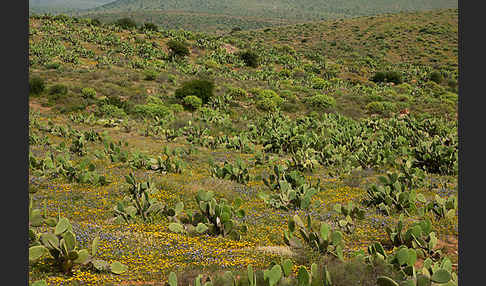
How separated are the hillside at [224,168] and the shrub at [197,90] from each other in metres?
0.12

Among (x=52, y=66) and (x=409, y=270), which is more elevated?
(x=52, y=66)

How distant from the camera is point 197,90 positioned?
2422cm

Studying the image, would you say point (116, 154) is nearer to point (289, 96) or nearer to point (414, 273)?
point (414, 273)

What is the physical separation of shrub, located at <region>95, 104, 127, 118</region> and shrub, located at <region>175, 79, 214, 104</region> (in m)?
4.31

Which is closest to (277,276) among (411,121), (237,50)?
(411,121)

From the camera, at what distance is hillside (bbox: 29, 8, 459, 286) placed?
4.64 m

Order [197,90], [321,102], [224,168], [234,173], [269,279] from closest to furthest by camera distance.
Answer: [269,279] → [234,173] → [224,168] → [197,90] → [321,102]

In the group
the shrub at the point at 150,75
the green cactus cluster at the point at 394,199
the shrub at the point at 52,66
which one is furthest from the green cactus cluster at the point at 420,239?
the shrub at the point at 52,66

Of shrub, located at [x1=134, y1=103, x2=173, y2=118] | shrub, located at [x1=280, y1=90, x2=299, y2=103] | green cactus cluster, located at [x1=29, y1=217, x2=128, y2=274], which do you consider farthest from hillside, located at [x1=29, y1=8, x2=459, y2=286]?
shrub, located at [x1=280, y1=90, x2=299, y2=103]

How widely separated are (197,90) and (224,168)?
14639 millimetres

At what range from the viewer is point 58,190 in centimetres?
830

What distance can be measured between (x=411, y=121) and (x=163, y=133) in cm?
1427

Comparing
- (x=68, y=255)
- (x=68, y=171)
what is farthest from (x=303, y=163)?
(x=68, y=255)

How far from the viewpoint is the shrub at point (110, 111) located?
67.5 feet
